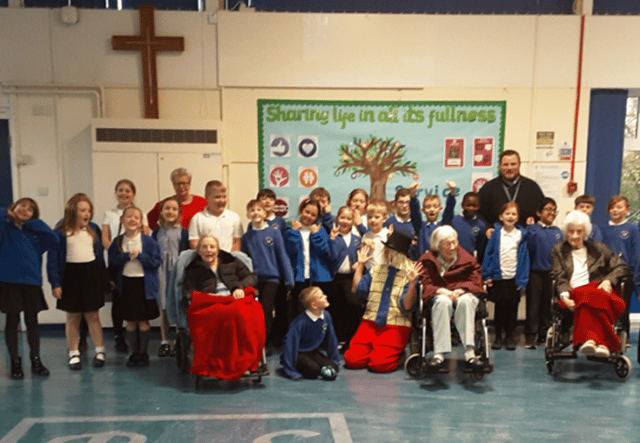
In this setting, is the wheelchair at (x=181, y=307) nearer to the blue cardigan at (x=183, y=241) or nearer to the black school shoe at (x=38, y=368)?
the blue cardigan at (x=183, y=241)

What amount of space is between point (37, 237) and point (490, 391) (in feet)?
11.0

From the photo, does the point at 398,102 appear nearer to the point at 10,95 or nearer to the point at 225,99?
the point at 225,99

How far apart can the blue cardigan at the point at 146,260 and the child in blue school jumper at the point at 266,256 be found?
0.69 m

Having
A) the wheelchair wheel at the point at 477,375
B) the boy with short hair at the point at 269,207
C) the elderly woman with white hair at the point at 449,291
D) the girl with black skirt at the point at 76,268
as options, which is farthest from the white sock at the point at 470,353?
the girl with black skirt at the point at 76,268

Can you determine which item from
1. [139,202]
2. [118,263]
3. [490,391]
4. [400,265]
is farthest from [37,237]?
[490,391]

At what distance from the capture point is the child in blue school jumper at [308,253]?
13.1ft

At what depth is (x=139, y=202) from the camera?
4742mm

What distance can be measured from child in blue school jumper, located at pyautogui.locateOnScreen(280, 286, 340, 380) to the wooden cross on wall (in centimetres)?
254

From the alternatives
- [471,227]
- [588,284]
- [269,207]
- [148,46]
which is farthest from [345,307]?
[148,46]

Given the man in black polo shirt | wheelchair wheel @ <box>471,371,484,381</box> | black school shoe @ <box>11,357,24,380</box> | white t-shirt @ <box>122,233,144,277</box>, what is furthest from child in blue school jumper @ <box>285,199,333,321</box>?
black school shoe @ <box>11,357,24,380</box>

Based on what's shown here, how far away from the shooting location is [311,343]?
3635 millimetres

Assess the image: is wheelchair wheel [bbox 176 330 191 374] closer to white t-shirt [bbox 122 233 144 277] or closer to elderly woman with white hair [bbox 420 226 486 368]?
white t-shirt [bbox 122 233 144 277]

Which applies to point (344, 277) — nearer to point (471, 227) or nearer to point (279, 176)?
point (471, 227)

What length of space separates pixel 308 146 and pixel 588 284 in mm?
2781
